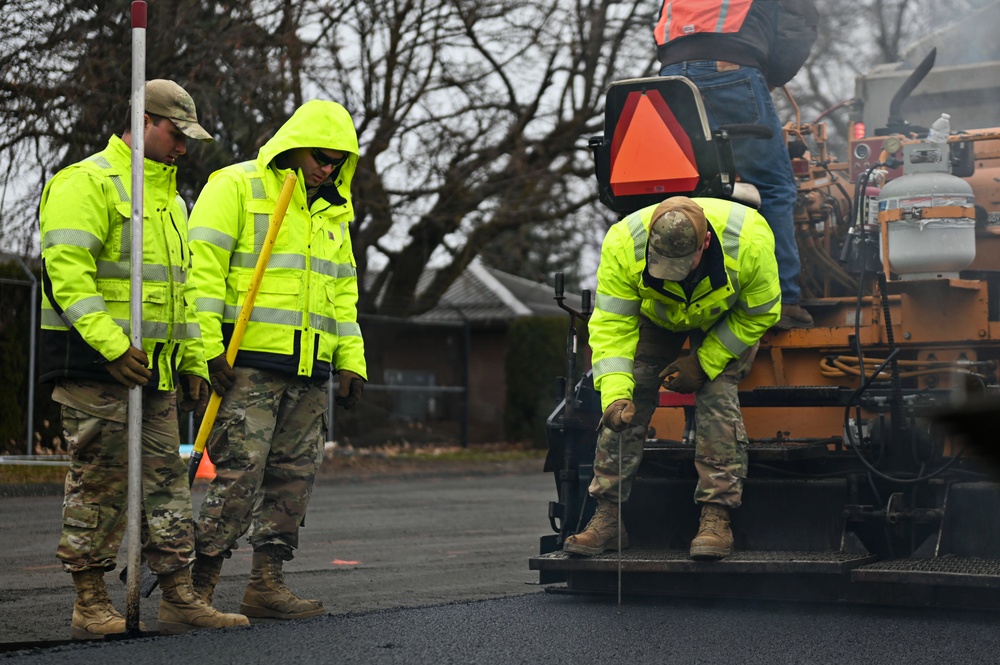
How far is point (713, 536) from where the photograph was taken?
18.9 ft

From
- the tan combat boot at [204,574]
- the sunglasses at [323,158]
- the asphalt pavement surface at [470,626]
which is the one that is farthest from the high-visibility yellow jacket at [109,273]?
the asphalt pavement surface at [470,626]

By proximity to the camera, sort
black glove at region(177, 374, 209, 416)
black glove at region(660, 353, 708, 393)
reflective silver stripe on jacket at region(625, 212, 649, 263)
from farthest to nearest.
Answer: black glove at region(660, 353, 708, 393) < reflective silver stripe on jacket at region(625, 212, 649, 263) < black glove at region(177, 374, 209, 416)

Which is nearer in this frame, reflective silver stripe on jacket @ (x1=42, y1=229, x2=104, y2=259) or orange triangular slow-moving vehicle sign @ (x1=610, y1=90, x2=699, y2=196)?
reflective silver stripe on jacket @ (x1=42, y1=229, x2=104, y2=259)

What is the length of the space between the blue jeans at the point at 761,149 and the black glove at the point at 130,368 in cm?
Result: 294

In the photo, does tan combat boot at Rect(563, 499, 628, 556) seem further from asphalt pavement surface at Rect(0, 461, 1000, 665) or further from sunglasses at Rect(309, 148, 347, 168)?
sunglasses at Rect(309, 148, 347, 168)

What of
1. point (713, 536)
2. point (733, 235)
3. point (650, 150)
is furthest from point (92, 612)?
point (650, 150)

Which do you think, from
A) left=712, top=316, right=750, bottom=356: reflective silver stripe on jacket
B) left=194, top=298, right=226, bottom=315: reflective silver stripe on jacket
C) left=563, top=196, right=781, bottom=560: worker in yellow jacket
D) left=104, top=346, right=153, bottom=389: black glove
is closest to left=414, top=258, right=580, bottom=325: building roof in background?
left=563, top=196, right=781, bottom=560: worker in yellow jacket

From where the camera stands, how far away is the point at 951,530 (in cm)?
580

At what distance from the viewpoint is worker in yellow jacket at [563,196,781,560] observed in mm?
5812

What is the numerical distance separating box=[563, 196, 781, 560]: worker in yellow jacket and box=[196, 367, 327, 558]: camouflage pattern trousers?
3.77 feet

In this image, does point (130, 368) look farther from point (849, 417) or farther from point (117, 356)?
Result: point (849, 417)

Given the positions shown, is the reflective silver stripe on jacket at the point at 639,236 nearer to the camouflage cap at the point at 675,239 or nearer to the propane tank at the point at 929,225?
the camouflage cap at the point at 675,239

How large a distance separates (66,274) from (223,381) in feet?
2.52

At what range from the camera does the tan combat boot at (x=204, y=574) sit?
549 cm
